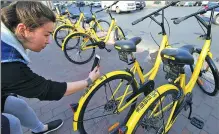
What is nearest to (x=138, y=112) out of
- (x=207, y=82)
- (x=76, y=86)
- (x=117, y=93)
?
(x=76, y=86)

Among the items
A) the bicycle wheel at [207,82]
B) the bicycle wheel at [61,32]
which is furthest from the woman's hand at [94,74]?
the bicycle wheel at [61,32]

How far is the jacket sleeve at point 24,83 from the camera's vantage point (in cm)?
121

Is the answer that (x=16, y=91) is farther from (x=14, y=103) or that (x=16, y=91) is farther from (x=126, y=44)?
(x=126, y=44)

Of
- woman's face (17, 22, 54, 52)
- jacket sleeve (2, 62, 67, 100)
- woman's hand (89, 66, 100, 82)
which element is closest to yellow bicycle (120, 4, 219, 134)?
woman's hand (89, 66, 100, 82)

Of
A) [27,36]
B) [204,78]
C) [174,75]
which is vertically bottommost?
[204,78]

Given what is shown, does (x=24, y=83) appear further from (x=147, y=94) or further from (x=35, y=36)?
(x=147, y=94)

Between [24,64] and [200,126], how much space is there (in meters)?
2.23

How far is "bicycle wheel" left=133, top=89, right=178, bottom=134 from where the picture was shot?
1.80 meters

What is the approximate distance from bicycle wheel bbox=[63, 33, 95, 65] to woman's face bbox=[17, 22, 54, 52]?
2885 mm

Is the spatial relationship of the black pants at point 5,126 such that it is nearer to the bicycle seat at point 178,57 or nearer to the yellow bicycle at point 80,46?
the bicycle seat at point 178,57

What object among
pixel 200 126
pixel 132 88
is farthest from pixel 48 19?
pixel 200 126

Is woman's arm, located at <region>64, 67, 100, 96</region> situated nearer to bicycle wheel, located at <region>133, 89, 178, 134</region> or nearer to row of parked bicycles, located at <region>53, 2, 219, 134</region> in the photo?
row of parked bicycles, located at <region>53, 2, 219, 134</region>

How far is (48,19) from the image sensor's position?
1307 millimetres

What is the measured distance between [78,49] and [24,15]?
3092mm
